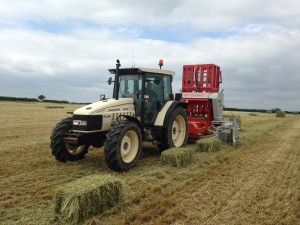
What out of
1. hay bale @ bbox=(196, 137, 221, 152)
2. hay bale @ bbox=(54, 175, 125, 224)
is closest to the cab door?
hay bale @ bbox=(196, 137, 221, 152)

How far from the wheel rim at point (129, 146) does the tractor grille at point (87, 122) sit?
64 cm

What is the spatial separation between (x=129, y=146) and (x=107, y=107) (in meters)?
0.99

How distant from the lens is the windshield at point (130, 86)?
7.79 meters

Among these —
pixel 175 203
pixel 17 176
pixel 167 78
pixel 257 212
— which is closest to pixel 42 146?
pixel 17 176

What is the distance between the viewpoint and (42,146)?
959cm

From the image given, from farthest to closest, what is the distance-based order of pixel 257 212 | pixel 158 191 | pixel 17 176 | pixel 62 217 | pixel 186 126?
pixel 186 126, pixel 17 176, pixel 158 191, pixel 257 212, pixel 62 217

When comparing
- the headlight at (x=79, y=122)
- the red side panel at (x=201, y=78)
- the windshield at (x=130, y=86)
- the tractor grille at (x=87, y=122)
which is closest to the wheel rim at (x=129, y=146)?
the tractor grille at (x=87, y=122)

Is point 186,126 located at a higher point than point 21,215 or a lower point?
higher

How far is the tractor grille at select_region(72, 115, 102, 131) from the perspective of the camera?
666cm

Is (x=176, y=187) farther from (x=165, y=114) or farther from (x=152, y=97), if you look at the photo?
(x=152, y=97)

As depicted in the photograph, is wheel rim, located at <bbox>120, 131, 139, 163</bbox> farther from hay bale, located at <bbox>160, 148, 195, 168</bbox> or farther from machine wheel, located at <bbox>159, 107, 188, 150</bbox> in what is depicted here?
machine wheel, located at <bbox>159, 107, 188, 150</bbox>

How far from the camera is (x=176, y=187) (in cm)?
543

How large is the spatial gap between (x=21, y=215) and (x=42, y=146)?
564 cm

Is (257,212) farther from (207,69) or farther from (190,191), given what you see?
(207,69)
